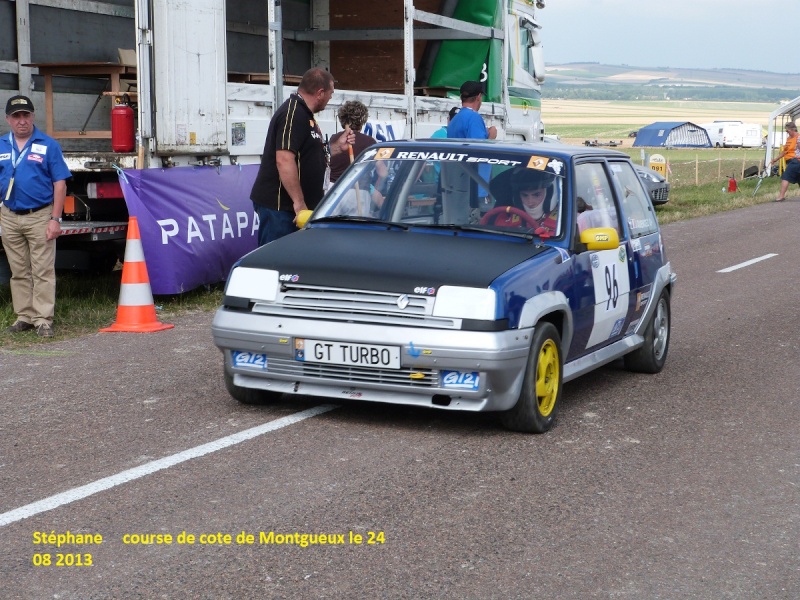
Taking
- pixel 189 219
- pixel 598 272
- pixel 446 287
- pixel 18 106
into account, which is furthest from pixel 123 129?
pixel 446 287

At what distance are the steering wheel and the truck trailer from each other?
421 cm

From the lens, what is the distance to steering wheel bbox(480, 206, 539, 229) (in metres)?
6.81

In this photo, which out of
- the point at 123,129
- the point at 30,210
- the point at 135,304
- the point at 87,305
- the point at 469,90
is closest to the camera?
the point at 30,210

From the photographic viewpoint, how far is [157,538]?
4512 millimetres

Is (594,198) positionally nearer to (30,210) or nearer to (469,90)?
(30,210)

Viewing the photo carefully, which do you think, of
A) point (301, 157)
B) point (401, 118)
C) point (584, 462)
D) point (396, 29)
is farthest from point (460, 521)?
point (396, 29)

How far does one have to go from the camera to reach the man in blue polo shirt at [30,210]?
29.6 feet

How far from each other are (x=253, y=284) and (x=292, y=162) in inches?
108

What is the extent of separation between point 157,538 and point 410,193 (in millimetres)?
3153

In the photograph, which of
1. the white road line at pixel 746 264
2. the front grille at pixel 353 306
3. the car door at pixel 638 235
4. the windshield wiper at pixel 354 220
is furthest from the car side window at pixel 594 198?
the white road line at pixel 746 264

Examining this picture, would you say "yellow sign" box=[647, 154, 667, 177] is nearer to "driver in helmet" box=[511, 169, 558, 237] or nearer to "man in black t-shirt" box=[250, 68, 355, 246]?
"man in black t-shirt" box=[250, 68, 355, 246]

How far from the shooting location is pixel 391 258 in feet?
20.5

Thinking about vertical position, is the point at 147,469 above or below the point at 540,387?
below

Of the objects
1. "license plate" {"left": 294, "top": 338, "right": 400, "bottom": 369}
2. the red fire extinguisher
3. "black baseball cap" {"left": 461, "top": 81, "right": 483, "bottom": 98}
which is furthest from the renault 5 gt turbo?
"black baseball cap" {"left": 461, "top": 81, "right": 483, "bottom": 98}
